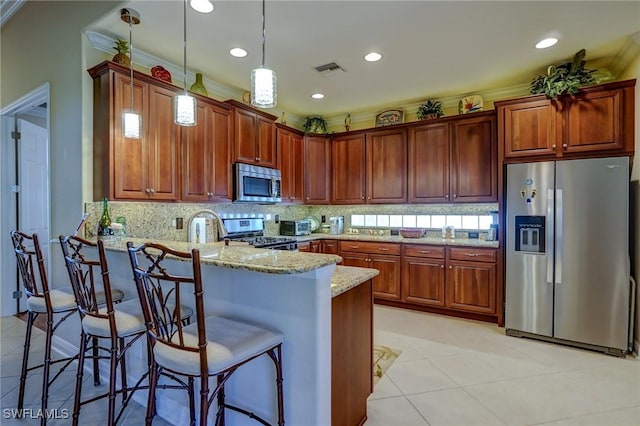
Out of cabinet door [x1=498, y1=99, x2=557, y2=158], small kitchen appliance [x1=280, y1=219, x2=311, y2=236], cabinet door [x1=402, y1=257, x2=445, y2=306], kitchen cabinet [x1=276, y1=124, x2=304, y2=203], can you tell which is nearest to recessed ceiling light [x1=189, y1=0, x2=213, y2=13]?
kitchen cabinet [x1=276, y1=124, x2=304, y2=203]

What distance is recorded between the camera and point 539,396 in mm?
2203

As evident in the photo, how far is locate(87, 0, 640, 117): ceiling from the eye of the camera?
94.5 inches

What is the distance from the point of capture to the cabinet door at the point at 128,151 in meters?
2.58

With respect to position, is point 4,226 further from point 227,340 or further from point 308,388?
point 308,388

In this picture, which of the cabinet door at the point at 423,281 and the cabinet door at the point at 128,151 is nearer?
the cabinet door at the point at 128,151

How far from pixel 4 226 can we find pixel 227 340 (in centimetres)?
402

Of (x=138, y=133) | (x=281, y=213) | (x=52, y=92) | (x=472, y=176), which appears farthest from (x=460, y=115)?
(x=52, y=92)

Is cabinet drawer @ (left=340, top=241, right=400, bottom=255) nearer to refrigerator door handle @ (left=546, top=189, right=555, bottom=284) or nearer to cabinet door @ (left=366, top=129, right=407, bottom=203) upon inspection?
cabinet door @ (left=366, top=129, right=407, bottom=203)

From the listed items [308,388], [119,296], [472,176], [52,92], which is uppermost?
[52,92]

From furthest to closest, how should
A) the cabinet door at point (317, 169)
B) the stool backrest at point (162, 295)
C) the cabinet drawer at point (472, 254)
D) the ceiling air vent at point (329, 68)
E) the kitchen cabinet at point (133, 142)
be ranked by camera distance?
the cabinet door at point (317, 169) < the cabinet drawer at point (472, 254) < the ceiling air vent at point (329, 68) < the kitchen cabinet at point (133, 142) < the stool backrest at point (162, 295)

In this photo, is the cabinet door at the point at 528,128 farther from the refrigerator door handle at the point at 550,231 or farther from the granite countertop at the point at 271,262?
the granite countertop at the point at 271,262

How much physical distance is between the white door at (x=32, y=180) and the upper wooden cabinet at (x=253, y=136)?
220 centimetres

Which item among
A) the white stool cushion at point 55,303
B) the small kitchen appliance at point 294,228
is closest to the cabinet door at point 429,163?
the small kitchen appliance at point 294,228

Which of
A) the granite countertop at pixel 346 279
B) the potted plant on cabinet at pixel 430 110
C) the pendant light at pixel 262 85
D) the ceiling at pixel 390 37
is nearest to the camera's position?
the granite countertop at pixel 346 279
